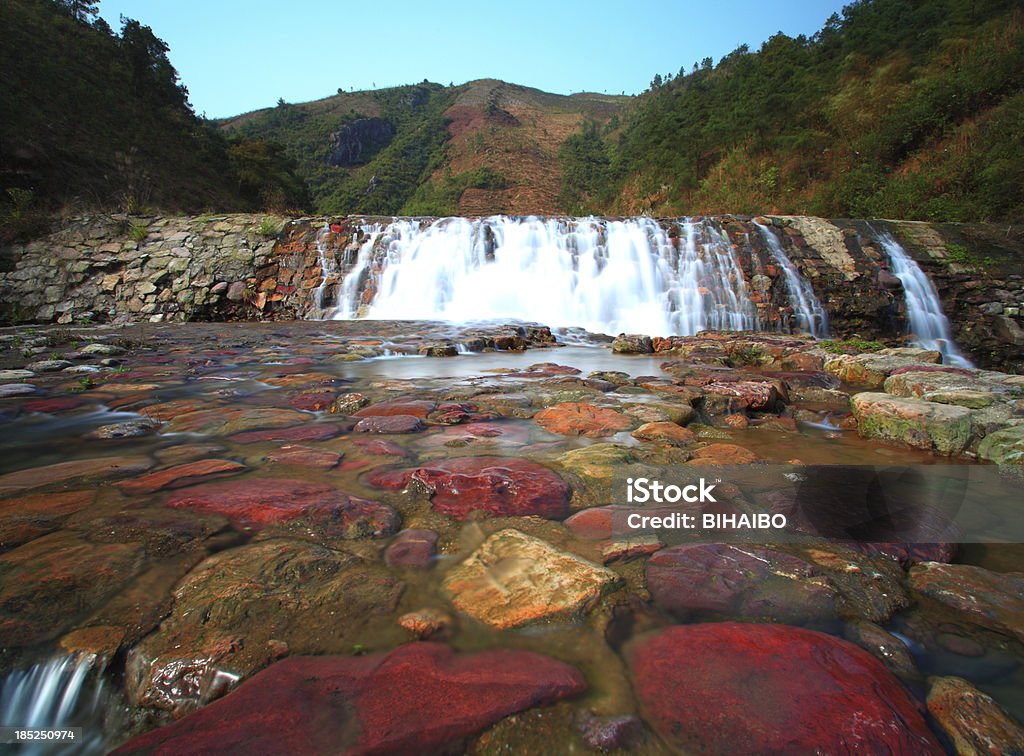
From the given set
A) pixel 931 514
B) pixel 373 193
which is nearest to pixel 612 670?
pixel 931 514

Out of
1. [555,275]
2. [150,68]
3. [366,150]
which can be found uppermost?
[366,150]

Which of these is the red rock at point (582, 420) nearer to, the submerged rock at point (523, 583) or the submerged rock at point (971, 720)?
the submerged rock at point (523, 583)

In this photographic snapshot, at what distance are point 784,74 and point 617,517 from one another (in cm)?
2882

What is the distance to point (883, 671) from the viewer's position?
110 cm

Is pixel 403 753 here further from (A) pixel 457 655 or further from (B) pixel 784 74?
(B) pixel 784 74

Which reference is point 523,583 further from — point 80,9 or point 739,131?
point 80,9

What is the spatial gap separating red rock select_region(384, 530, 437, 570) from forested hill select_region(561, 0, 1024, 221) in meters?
15.9

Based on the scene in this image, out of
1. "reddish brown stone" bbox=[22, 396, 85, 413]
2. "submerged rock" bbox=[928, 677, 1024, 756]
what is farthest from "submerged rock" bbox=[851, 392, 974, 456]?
"reddish brown stone" bbox=[22, 396, 85, 413]

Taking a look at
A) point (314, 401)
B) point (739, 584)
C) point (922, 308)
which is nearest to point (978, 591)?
point (739, 584)

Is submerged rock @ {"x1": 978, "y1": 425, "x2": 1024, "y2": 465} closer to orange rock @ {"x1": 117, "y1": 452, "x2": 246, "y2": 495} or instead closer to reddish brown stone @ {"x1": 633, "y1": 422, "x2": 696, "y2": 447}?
reddish brown stone @ {"x1": 633, "y1": 422, "x2": 696, "y2": 447}

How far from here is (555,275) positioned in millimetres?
11398

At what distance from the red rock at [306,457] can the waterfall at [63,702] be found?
1.21 meters

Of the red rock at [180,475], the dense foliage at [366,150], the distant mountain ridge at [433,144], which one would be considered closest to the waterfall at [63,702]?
the red rock at [180,475]

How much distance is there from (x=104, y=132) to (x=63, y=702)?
2652cm
